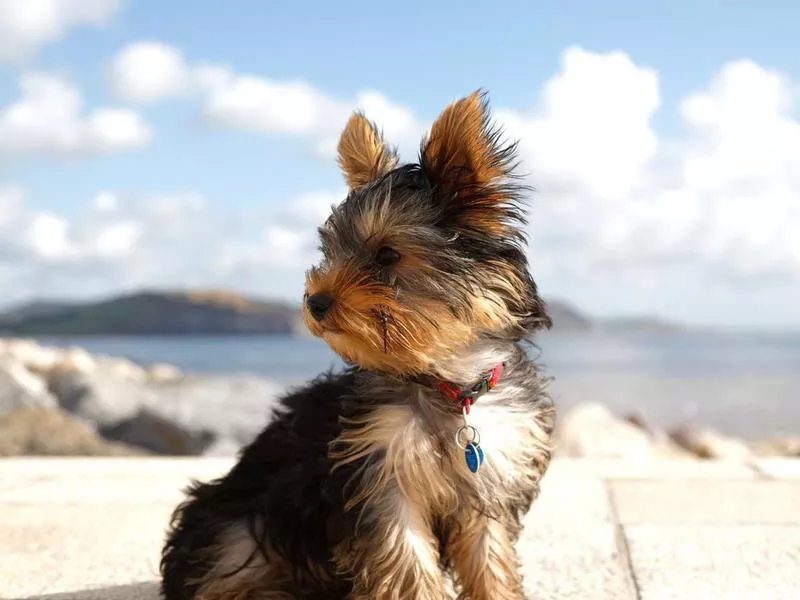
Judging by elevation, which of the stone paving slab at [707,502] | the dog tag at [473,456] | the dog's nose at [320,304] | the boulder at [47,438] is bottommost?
the boulder at [47,438]

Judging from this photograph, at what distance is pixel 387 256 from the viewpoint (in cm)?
277

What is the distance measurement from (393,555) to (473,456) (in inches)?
15.2

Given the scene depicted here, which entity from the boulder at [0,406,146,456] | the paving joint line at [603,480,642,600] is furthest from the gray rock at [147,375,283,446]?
the paving joint line at [603,480,642,600]

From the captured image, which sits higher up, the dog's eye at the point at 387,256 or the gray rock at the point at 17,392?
the dog's eye at the point at 387,256

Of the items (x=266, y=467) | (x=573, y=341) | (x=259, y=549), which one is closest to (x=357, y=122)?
(x=266, y=467)

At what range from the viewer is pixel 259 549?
3160mm

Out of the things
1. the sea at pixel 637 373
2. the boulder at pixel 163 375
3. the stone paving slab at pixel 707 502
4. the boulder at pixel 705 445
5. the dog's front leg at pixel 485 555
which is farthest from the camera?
the sea at pixel 637 373

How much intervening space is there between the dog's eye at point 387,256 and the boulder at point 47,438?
23.2 feet

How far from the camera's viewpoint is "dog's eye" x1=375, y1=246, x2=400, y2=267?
2.77 metres

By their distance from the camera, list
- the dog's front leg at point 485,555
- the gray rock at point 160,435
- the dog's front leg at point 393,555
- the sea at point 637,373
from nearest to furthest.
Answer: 1. the dog's front leg at point 393,555
2. the dog's front leg at point 485,555
3. the gray rock at point 160,435
4. the sea at point 637,373

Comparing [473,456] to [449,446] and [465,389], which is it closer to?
[449,446]

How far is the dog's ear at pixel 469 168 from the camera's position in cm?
278

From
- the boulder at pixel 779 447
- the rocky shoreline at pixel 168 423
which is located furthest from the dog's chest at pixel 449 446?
the boulder at pixel 779 447

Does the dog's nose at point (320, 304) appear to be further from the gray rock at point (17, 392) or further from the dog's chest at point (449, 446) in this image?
the gray rock at point (17, 392)
